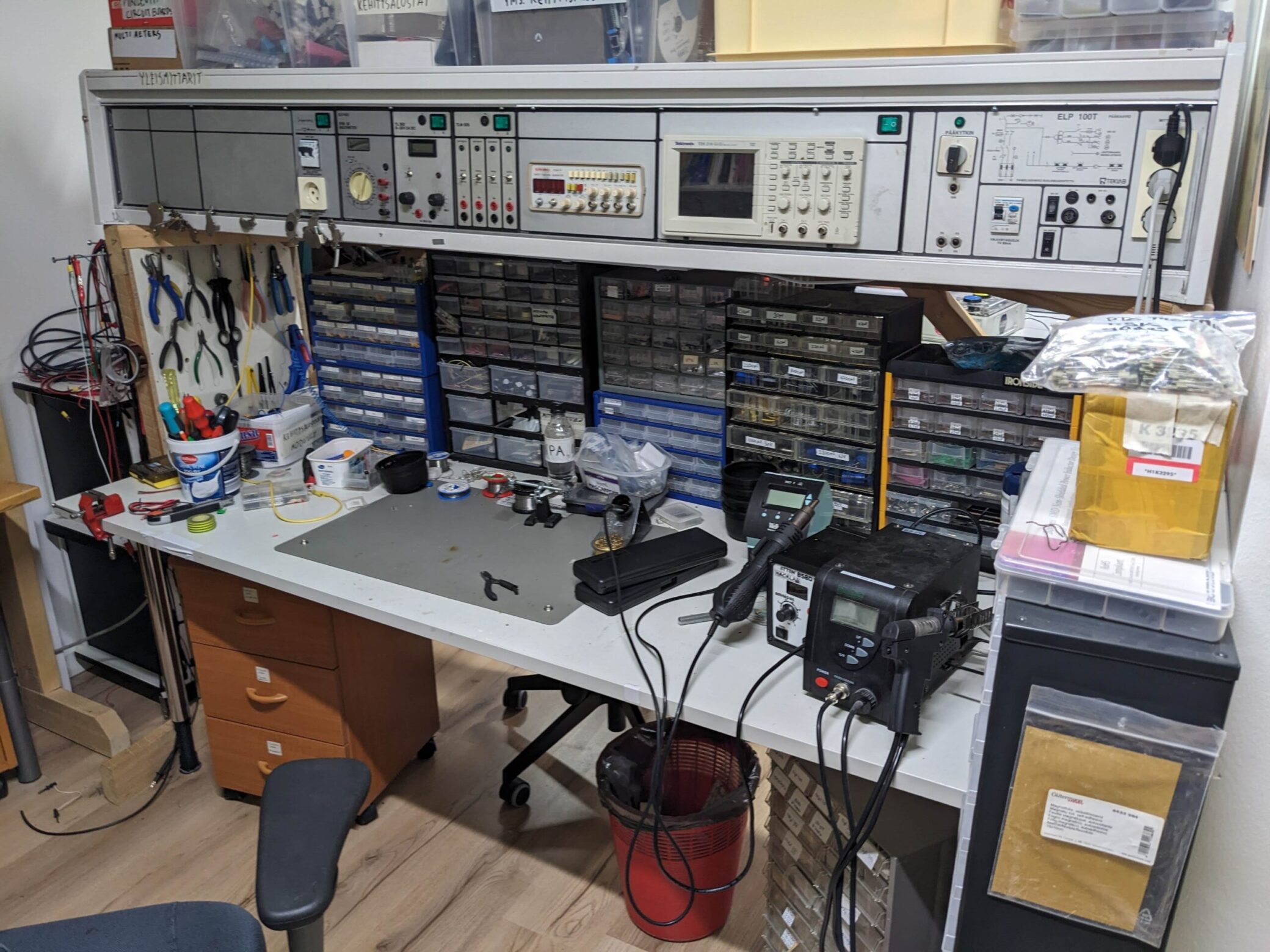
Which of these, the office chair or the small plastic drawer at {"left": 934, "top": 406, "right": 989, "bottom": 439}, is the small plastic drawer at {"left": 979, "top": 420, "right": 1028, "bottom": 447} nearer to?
the small plastic drawer at {"left": 934, "top": 406, "right": 989, "bottom": 439}

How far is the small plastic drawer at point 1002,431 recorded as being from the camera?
1599mm

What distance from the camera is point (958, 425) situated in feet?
5.38

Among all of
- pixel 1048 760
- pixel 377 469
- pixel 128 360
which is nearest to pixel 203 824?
pixel 377 469

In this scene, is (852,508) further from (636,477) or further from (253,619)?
(253,619)

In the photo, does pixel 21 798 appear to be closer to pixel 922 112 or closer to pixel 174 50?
pixel 174 50

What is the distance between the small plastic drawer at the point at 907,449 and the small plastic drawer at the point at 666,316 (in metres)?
0.52

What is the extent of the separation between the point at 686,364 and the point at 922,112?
0.71m

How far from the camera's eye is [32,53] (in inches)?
98.0

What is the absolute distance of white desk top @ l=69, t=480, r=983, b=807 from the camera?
1.25 m

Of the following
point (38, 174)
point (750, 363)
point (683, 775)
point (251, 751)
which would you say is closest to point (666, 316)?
point (750, 363)

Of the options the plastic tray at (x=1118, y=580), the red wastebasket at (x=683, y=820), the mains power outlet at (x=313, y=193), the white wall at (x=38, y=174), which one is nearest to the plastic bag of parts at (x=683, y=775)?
the red wastebasket at (x=683, y=820)

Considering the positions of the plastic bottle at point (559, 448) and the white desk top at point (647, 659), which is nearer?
the white desk top at point (647, 659)

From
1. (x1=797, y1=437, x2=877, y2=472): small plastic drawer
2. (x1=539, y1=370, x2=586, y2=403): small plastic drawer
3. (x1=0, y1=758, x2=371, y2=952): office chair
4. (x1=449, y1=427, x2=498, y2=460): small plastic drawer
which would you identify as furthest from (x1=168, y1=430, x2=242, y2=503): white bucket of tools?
(x1=797, y1=437, x2=877, y2=472): small plastic drawer

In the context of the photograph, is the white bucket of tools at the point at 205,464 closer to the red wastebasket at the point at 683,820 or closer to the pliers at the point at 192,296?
the pliers at the point at 192,296
